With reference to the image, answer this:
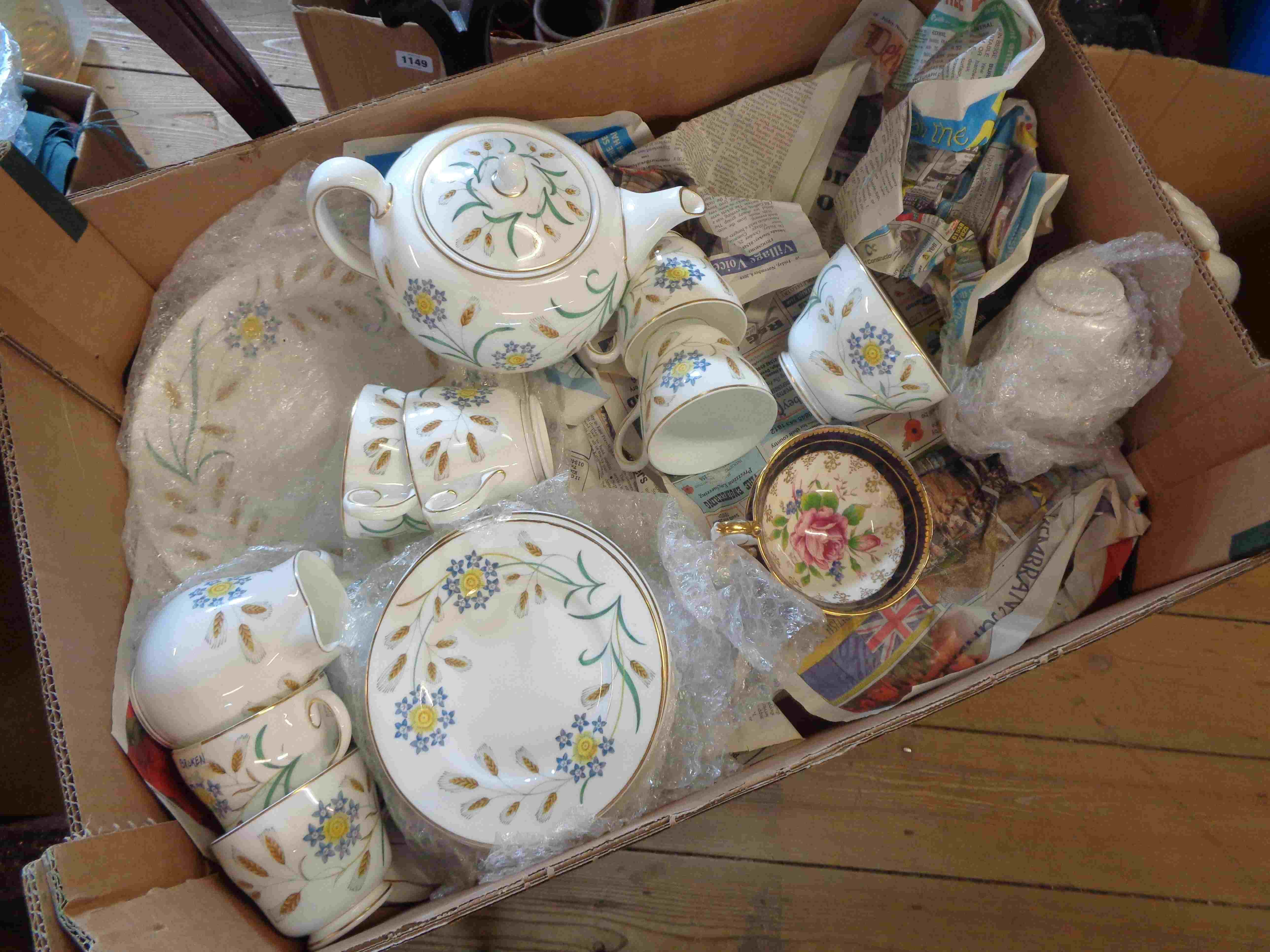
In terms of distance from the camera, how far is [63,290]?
0.59 metres

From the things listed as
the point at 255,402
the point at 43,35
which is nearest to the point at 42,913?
the point at 255,402

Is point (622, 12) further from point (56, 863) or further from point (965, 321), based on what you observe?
point (56, 863)

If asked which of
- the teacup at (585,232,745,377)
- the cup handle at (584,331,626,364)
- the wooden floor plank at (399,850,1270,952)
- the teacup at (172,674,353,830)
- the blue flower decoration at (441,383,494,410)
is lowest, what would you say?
the wooden floor plank at (399,850,1270,952)

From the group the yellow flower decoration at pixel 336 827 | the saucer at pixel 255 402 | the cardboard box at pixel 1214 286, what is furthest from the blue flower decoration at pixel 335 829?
the cardboard box at pixel 1214 286

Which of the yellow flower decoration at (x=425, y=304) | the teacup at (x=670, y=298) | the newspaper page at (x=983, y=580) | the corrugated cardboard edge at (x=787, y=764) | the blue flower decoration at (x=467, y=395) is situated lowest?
the newspaper page at (x=983, y=580)

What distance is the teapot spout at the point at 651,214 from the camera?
56 cm

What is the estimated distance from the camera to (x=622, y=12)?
2.33ft

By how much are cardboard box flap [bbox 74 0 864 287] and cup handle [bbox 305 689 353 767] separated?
43 cm

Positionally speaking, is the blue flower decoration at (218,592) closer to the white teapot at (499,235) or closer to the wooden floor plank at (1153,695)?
the white teapot at (499,235)

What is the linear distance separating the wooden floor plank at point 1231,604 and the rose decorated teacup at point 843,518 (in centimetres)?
44

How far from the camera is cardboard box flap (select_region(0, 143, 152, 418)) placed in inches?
21.5

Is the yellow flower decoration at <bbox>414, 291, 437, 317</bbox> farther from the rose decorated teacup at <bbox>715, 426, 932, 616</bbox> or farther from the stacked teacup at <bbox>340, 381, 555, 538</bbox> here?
the rose decorated teacup at <bbox>715, 426, 932, 616</bbox>

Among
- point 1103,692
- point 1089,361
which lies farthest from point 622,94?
point 1103,692

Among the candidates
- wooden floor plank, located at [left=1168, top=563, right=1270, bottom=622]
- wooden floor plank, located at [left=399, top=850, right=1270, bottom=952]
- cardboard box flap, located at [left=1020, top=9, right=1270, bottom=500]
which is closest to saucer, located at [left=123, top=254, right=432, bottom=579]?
wooden floor plank, located at [left=399, top=850, right=1270, bottom=952]
